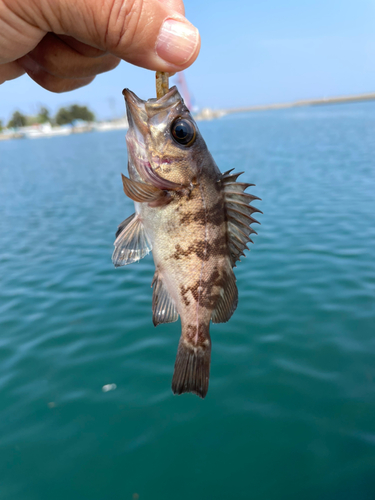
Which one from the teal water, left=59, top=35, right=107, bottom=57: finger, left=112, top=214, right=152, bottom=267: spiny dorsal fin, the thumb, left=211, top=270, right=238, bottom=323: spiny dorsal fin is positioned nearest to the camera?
the thumb

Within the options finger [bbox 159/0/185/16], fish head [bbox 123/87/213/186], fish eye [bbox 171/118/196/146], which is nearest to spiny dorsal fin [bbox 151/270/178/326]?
fish head [bbox 123/87/213/186]

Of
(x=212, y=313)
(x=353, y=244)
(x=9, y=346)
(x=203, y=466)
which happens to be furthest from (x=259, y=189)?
(x=212, y=313)

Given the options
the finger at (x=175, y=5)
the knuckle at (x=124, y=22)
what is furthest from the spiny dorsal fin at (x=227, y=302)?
the finger at (x=175, y=5)

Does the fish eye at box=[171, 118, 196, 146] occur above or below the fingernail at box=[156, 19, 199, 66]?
below

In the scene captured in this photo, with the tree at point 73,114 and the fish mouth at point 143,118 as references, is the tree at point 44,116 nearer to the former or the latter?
the tree at point 73,114

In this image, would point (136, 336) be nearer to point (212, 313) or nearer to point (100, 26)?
point (212, 313)

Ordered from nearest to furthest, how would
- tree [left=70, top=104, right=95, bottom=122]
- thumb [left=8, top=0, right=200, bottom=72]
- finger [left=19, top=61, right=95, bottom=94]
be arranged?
thumb [left=8, top=0, right=200, bottom=72], finger [left=19, top=61, right=95, bottom=94], tree [left=70, top=104, right=95, bottom=122]

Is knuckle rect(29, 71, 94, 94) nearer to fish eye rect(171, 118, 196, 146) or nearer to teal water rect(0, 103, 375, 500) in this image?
fish eye rect(171, 118, 196, 146)
